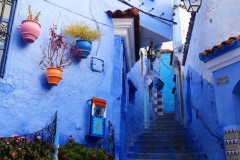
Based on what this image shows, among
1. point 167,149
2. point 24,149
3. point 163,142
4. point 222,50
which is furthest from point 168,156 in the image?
point 24,149

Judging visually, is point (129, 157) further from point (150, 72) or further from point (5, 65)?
point (150, 72)

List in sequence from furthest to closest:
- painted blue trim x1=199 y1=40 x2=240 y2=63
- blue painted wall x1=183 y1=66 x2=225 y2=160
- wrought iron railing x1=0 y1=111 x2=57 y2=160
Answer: blue painted wall x1=183 y1=66 x2=225 y2=160
painted blue trim x1=199 y1=40 x2=240 y2=63
wrought iron railing x1=0 y1=111 x2=57 y2=160

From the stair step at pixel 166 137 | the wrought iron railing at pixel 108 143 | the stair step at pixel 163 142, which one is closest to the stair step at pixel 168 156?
the stair step at pixel 163 142

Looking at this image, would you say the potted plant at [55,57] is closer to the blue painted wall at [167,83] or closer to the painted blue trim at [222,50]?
the painted blue trim at [222,50]

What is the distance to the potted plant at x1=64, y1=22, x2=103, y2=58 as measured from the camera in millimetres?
4742

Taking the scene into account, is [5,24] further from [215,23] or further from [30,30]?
[215,23]

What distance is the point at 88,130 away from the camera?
4.61 m

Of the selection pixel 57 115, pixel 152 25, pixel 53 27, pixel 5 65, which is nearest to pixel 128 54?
pixel 152 25

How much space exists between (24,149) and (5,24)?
199cm

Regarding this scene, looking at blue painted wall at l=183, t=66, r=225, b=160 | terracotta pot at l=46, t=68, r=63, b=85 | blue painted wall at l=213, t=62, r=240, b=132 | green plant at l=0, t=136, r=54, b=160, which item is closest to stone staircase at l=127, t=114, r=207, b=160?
blue painted wall at l=183, t=66, r=225, b=160

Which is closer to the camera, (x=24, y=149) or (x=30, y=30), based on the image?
(x=24, y=149)

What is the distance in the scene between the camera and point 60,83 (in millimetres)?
4488

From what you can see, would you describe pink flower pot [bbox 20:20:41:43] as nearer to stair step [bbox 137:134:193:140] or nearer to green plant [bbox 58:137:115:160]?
green plant [bbox 58:137:115:160]

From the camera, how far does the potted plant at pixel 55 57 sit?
165 inches
